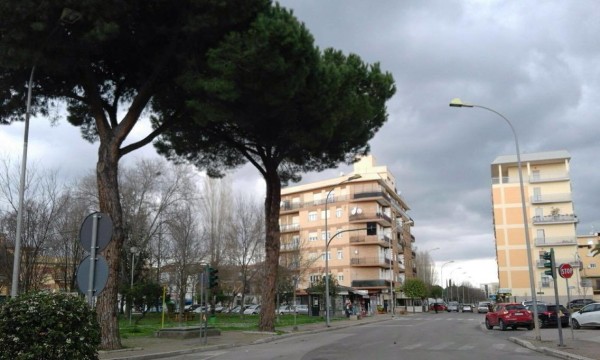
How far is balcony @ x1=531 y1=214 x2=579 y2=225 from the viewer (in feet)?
249

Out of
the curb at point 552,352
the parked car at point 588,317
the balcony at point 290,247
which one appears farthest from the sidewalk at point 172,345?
the balcony at point 290,247

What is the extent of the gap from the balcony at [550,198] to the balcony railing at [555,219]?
84.6 inches

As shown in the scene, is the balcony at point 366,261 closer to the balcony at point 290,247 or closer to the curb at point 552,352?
the balcony at point 290,247

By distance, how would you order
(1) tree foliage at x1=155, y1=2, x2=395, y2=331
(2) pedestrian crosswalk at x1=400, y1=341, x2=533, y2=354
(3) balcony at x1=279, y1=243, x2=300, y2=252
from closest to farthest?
(1) tree foliage at x1=155, y1=2, x2=395, y2=331, (2) pedestrian crosswalk at x1=400, y1=341, x2=533, y2=354, (3) balcony at x1=279, y1=243, x2=300, y2=252

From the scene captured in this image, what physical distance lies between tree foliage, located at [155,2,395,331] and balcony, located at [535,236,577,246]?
57.8 m

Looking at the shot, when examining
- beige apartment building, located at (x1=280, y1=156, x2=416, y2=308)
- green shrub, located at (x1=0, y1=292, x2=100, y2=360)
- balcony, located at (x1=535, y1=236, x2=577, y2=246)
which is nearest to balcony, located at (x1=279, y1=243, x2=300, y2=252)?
beige apartment building, located at (x1=280, y1=156, x2=416, y2=308)

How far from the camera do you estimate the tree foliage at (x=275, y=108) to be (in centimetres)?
1647

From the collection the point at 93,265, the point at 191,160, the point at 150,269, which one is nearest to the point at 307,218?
the point at 150,269

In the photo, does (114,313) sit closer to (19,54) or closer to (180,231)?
(19,54)

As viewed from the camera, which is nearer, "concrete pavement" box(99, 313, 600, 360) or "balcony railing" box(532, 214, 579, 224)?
"concrete pavement" box(99, 313, 600, 360)

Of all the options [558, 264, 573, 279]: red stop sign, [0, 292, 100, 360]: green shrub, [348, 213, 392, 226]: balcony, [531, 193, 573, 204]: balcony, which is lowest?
[0, 292, 100, 360]: green shrub

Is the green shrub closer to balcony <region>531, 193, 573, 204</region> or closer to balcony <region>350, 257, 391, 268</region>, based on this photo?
balcony <region>350, 257, 391, 268</region>

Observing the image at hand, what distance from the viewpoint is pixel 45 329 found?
29.3ft

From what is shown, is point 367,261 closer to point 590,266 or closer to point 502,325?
point 590,266
